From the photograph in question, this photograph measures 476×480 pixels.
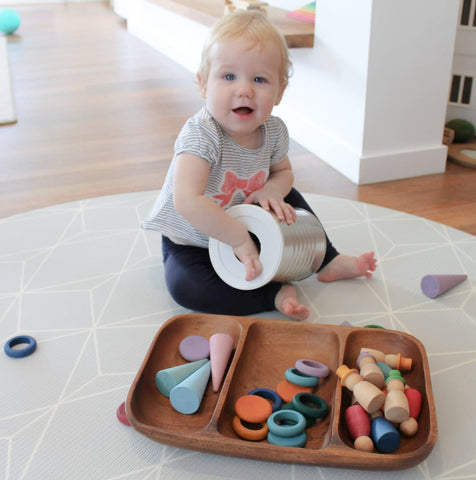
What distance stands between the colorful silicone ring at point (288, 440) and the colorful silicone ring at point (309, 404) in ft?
0.14

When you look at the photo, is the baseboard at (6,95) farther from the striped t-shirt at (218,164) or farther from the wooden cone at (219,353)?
the wooden cone at (219,353)

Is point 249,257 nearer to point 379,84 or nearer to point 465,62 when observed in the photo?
point 379,84

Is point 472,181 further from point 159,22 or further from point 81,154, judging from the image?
point 159,22

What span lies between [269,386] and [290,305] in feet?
0.61

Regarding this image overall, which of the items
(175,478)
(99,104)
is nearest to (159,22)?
Answer: (99,104)

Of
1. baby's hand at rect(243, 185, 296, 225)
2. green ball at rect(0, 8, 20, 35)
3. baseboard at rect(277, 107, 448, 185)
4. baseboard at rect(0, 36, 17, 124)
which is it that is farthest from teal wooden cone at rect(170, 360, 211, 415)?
green ball at rect(0, 8, 20, 35)

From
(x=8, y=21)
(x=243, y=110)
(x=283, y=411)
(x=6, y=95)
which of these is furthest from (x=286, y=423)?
(x=8, y=21)

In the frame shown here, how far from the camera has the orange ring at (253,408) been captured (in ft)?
2.78

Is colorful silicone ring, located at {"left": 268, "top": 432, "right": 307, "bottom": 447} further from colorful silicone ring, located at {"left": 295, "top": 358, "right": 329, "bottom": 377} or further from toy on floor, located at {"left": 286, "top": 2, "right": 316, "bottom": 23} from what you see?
toy on floor, located at {"left": 286, "top": 2, "right": 316, "bottom": 23}

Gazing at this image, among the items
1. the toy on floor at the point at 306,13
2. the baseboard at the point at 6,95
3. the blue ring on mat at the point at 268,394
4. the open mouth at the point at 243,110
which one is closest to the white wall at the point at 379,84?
the toy on floor at the point at 306,13

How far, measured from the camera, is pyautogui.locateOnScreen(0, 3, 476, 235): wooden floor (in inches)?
67.4

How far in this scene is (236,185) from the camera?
116cm

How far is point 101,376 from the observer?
0.98 m

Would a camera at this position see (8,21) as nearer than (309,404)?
No
